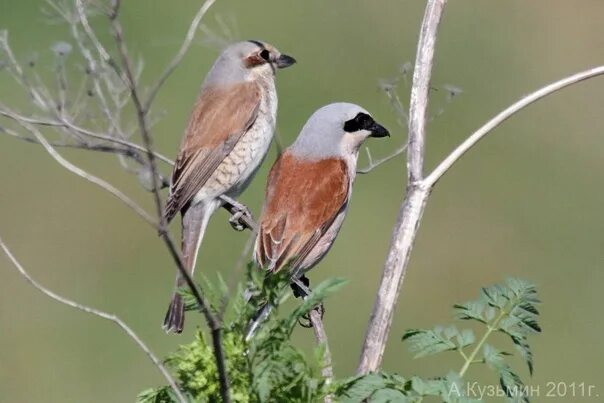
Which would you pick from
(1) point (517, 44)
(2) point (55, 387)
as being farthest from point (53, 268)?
(1) point (517, 44)

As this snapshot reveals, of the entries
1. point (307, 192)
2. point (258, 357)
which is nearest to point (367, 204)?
point (307, 192)

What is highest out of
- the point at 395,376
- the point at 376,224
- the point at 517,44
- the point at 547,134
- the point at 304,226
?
the point at 517,44

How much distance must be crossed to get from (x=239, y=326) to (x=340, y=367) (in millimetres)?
5406

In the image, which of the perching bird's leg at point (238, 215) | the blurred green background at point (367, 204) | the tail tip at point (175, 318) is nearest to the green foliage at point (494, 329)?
the tail tip at point (175, 318)

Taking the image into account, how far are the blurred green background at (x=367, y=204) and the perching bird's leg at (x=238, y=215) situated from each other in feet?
4.67

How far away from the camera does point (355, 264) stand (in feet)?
31.6

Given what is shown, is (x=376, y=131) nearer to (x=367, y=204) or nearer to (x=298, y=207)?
(x=298, y=207)

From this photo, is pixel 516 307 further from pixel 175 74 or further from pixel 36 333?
pixel 175 74

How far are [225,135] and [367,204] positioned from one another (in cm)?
491

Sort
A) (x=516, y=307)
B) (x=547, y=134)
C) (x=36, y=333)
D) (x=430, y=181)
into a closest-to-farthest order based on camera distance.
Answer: (x=516, y=307) → (x=430, y=181) → (x=36, y=333) → (x=547, y=134)

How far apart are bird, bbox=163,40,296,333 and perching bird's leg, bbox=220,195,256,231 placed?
0.08ft

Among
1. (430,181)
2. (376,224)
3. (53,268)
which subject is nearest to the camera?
(430,181)

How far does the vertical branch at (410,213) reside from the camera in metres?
2.83

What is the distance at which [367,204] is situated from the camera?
10297 millimetres
